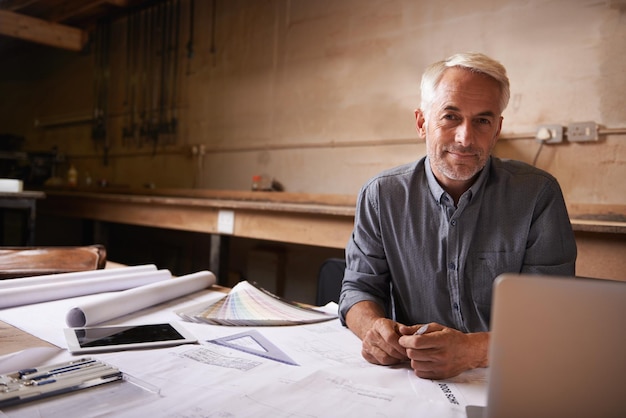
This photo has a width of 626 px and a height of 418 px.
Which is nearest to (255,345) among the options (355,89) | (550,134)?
(550,134)

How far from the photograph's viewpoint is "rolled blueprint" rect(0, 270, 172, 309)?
1088mm

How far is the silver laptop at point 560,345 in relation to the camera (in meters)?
0.46

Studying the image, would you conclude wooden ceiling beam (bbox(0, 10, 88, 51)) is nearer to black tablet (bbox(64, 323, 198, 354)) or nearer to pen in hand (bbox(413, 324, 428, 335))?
black tablet (bbox(64, 323, 198, 354))

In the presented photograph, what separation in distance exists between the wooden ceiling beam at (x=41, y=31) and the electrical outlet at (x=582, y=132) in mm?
5344

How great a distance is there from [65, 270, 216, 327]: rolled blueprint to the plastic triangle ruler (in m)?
0.25

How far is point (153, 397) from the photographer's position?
66 cm

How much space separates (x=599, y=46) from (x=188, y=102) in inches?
141

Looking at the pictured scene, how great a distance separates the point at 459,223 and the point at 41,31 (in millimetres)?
5736

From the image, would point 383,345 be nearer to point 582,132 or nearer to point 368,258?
point 368,258

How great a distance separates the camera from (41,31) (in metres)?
5.31

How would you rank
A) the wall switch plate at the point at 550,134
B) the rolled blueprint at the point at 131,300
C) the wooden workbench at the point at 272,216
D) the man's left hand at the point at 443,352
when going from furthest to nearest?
the wall switch plate at the point at 550,134 → the wooden workbench at the point at 272,216 → the rolled blueprint at the point at 131,300 → the man's left hand at the point at 443,352

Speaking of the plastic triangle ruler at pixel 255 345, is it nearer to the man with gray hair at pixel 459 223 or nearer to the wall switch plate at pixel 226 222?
the man with gray hair at pixel 459 223

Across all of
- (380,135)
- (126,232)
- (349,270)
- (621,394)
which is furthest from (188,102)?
(621,394)

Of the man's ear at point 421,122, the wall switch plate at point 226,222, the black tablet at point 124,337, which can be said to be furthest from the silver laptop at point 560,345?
the wall switch plate at point 226,222
